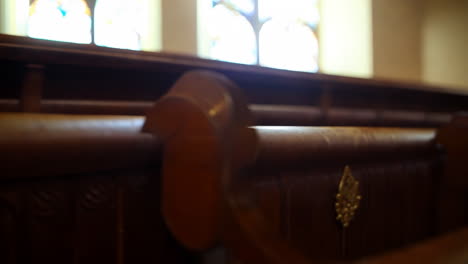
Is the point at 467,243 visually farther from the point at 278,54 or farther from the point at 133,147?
the point at 278,54

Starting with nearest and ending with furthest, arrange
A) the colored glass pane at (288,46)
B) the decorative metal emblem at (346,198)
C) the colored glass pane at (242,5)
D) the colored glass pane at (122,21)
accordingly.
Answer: the decorative metal emblem at (346,198), the colored glass pane at (122,21), the colored glass pane at (242,5), the colored glass pane at (288,46)

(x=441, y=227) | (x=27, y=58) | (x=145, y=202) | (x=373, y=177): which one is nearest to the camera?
(x=145, y=202)

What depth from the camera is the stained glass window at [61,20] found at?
118 inches

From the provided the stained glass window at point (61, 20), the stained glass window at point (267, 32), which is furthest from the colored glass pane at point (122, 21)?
the stained glass window at point (267, 32)

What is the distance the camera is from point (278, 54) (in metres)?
4.59

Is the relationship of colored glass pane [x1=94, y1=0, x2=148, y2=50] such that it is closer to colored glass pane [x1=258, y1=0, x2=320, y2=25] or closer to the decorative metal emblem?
colored glass pane [x1=258, y1=0, x2=320, y2=25]

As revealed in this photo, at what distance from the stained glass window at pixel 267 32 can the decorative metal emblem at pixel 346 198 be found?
10.1 feet

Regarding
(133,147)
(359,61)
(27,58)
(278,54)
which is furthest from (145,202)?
(359,61)

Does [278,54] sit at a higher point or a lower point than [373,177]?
higher

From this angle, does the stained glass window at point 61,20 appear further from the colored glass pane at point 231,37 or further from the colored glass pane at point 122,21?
the colored glass pane at point 231,37

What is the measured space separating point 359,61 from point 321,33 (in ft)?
2.13

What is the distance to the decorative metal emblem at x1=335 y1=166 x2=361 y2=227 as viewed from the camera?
2.77 ft

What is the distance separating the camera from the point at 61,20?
123 inches

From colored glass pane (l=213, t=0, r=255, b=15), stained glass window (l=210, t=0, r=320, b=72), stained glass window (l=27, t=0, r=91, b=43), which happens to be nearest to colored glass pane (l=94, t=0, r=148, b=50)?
stained glass window (l=27, t=0, r=91, b=43)
